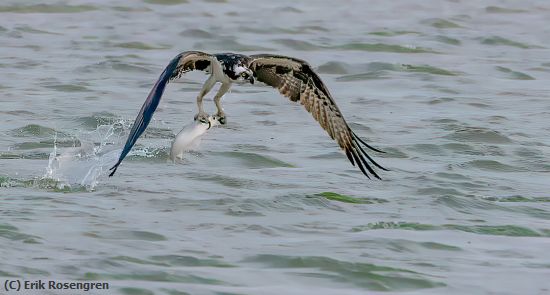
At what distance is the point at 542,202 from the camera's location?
37.3 ft

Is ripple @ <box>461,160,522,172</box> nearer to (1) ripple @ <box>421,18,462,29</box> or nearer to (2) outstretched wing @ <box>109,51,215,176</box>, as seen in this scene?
(2) outstretched wing @ <box>109,51,215,176</box>

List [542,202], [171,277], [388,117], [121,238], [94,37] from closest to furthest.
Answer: [171,277] → [121,238] → [542,202] → [388,117] → [94,37]

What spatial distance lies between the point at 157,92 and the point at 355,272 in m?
1.86

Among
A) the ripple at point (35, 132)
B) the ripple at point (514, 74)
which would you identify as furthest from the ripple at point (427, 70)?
the ripple at point (35, 132)

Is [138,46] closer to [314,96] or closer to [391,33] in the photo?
[391,33]

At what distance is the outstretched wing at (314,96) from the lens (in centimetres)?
1092

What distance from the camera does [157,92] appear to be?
31.9ft

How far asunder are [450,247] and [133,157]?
3.81 metres

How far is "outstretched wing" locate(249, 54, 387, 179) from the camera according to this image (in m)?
10.9

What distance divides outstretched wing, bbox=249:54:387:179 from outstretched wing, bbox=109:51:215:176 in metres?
0.70

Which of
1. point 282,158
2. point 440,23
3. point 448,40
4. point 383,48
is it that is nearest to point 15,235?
point 282,158

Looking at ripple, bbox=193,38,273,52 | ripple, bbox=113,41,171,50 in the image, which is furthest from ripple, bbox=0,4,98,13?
ripple, bbox=193,38,273,52

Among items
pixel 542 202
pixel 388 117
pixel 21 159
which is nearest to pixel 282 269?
pixel 542 202

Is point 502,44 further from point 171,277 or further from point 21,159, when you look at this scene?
point 171,277
